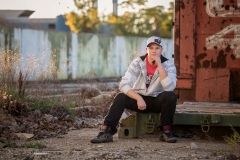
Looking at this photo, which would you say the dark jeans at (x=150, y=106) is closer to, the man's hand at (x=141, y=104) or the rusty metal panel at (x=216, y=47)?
the man's hand at (x=141, y=104)

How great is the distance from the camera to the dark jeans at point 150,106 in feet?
27.5

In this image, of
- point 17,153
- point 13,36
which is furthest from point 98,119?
point 13,36

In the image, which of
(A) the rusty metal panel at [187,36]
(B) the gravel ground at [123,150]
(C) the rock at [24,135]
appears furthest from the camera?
(A) the rusty metal panel at [187,36]

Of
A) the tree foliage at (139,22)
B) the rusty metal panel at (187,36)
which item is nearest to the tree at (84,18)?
the tree foliage at (139,22)

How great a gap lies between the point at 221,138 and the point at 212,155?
1.68 metres

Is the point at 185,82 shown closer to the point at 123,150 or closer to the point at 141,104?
the point at 141,104

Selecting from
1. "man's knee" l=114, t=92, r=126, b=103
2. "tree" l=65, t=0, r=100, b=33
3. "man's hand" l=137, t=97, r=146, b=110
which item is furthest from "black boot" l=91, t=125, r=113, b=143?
"tree" l=65, t=0, r=100, b=33

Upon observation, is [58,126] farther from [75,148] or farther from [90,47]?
[90,47]

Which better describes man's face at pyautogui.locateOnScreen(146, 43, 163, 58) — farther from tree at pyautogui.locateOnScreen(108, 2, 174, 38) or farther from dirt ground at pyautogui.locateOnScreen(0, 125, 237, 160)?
tree at pyautogui.locateOnScreen(108, 2, 174, 38)

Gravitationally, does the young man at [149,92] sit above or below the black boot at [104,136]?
above

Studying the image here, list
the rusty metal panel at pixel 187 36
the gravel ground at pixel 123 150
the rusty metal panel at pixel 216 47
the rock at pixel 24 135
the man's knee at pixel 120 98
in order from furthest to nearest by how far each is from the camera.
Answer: the rusty metal panel at pixel 187 36
the rusty metal panel at pixel 216 47
the rock at pixel 24 135
the man's knee at pixel 120 98
the gravel ground at pixel 123 150

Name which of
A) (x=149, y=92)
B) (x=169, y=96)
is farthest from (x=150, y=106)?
(x=169, y=96)

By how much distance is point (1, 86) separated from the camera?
37.3 ft

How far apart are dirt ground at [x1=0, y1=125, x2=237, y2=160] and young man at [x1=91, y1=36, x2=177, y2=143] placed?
23cm
